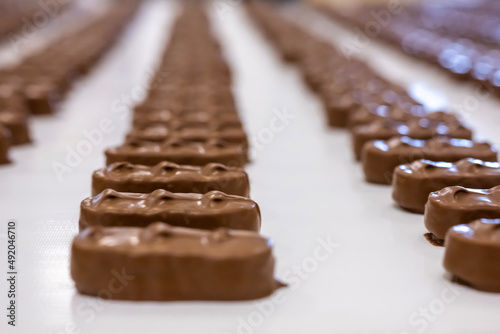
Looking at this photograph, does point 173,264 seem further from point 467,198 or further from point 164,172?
point 467,198

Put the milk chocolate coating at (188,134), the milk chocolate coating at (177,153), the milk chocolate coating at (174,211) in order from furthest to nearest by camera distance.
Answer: the milk chocolate coating at (188,134), the milk chocolate coating at (177,153), the milk chocolate coating at (174,211)

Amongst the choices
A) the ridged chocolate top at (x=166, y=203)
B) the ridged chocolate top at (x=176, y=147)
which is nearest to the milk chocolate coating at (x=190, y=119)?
the ridged chocolate top at (x=176, y=147)

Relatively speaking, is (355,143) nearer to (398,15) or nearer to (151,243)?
(151,243)

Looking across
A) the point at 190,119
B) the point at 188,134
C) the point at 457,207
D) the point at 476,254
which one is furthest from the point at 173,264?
the point at 190,119

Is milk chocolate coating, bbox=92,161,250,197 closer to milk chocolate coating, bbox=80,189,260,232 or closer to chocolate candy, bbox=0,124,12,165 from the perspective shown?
milk chocolate coating, bbox=80,189,260,232

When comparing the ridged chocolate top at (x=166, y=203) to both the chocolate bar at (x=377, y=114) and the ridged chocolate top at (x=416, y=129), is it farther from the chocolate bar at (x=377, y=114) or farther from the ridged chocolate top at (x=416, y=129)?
the chocolate bar at (x=377, y=114)

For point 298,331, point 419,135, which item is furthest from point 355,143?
point 298,331
